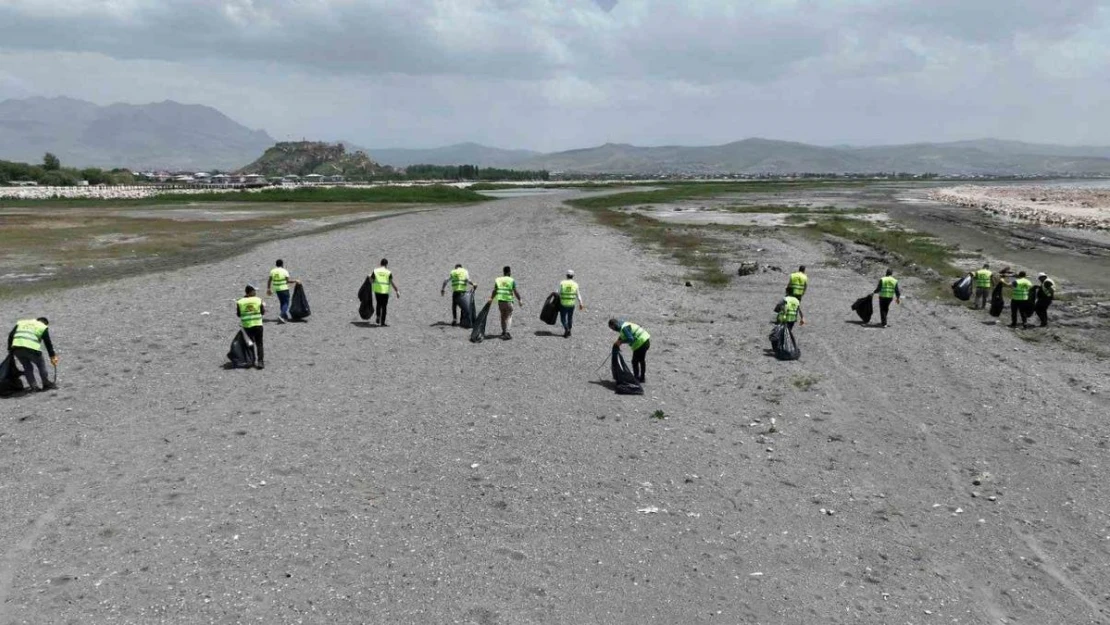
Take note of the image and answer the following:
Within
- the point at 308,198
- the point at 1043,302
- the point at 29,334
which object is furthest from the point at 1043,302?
the point at 308,198

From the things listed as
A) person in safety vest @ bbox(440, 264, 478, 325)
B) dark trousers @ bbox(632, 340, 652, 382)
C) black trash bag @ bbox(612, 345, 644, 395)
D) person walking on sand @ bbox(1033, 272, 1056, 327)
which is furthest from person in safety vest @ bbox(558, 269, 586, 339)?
person walking on sand @ bbox(1033, 272, 1056, 327)

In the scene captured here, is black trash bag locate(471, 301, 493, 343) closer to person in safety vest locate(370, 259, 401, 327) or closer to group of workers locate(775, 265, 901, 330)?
person in safety vest locate(370, 259, 401, 327)

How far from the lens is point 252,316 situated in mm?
18078

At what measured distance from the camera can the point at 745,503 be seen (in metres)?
12.1

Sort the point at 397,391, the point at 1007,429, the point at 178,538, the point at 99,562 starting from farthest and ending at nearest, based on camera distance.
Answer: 1. the point at 397,391
2. the point at 1007,429
3. the point at 178,538
4. the point at 99,562

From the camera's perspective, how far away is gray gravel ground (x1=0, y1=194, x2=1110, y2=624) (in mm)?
9383

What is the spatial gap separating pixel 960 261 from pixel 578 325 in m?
29.5

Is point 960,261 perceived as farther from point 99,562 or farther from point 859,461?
point 99,562

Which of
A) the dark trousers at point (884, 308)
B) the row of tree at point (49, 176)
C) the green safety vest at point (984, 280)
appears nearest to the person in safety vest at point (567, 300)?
the dark trousers at point (884, 308)

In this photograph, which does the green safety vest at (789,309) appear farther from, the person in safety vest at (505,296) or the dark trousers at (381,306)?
the dark trousers at (381,306)

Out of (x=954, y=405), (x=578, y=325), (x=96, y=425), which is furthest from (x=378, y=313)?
(x=954, y=405)

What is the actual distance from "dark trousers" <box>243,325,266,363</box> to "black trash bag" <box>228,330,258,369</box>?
13cm

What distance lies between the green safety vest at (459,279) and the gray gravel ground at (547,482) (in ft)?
4.71

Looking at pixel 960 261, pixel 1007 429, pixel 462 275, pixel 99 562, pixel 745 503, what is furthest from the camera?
pixel 960 261
